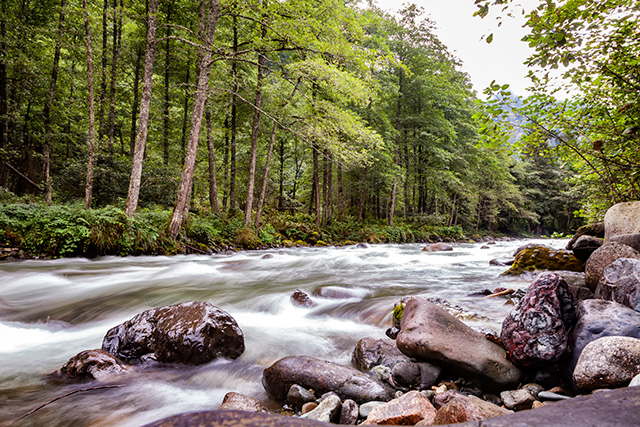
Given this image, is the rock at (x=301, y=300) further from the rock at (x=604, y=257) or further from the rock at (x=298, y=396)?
the rock at (x=604, y=257)

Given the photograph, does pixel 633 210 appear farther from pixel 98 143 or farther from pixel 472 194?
pixel 472 194

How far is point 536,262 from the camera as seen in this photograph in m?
6.88

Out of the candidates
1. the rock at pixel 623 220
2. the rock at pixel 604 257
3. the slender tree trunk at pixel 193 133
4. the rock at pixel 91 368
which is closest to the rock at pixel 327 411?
the rock at pixel 91 368

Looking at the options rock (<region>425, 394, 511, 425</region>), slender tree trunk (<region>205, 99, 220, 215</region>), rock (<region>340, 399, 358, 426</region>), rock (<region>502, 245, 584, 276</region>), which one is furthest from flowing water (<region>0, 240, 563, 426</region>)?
slender tree trunk (<region>205, 99, 220, 215</region>)

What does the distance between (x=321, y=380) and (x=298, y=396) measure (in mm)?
251

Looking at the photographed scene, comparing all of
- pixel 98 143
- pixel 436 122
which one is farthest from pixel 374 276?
pixel 436 122

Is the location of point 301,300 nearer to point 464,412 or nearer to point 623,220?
point 464,412

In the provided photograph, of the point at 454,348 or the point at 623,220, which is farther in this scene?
the point at 623,220

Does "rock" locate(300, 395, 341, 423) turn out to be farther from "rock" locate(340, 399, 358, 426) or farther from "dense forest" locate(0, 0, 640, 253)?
"dense forest" locate(0, 0, 640, 253)

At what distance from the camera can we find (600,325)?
255cm

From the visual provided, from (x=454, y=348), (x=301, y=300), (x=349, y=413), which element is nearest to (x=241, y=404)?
(x=349, y=413)

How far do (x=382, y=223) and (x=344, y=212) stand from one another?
11.9ft

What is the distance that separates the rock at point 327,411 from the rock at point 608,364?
1.80 meters

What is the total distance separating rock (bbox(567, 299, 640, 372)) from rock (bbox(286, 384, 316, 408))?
7.08 ft
